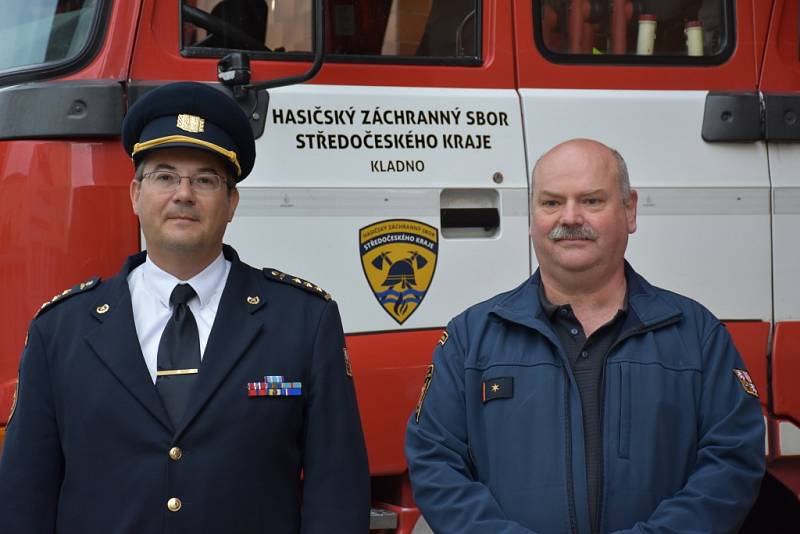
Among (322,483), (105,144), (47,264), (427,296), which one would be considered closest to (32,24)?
(105,144)

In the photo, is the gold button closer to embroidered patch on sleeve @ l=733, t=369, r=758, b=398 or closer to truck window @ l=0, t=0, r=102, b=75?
embroidered patch on sleeve @ l=733, t=369, r=758, b=398

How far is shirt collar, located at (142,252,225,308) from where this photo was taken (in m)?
2.43

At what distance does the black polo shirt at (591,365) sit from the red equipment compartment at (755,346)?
113 cm

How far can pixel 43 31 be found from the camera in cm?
314

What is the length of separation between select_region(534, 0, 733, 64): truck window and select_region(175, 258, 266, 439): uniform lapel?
1.45 metres

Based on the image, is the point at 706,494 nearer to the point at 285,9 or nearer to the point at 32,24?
the point at 285,9

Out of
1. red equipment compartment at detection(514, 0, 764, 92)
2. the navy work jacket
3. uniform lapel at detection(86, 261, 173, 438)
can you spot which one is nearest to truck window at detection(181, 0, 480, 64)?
red equipment compartment at detection(514, 0, 764, 92)

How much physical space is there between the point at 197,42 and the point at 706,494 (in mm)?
1878

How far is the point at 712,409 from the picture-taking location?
2.38 m

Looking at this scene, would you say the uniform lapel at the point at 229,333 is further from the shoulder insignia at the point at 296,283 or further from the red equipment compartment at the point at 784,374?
the red equipment compartment at the point at 784,374

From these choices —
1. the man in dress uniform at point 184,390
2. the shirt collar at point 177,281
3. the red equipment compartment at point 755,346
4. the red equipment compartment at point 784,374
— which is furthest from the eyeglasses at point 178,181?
the red equipment compartment at point 784,374

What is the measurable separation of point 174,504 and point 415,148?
1426mm

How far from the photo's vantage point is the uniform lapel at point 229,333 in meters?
2.30

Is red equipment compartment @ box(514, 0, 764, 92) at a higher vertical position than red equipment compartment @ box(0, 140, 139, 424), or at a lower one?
higher
